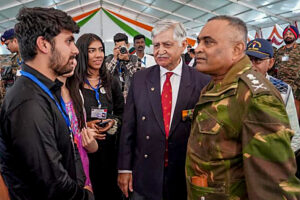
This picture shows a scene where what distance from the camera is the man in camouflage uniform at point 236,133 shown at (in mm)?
870

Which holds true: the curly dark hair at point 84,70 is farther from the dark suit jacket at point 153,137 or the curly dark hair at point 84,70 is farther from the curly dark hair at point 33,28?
the curly dark hair at point 33,28

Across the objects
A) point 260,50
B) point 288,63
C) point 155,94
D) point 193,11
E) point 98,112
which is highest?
point 193,11

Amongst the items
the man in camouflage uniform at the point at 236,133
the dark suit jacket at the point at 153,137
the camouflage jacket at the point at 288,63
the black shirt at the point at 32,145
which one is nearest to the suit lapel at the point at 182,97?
the dark suit jacket at the point at 153,137

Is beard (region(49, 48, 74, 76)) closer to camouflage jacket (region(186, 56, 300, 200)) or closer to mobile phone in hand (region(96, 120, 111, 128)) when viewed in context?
camouflage jacket (region(186, 56, 300, 200))

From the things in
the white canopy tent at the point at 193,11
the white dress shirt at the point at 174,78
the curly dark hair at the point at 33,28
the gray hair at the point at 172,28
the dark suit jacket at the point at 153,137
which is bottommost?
the dark suit jacket at the point at 153,137

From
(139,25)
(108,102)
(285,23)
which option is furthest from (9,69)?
(285,23)

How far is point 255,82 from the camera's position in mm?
972

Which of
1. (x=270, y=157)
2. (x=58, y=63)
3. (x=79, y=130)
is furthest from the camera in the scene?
(x=79, y=130)

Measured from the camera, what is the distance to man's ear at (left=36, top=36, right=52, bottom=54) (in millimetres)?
1023

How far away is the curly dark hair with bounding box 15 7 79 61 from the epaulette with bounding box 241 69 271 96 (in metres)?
0.87

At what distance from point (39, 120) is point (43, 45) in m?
0.35

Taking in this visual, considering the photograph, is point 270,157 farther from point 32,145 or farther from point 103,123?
point 103,123

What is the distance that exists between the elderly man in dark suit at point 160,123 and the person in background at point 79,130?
24cm

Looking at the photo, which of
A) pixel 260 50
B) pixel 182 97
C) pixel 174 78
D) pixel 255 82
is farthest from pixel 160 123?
pixel 260 50
